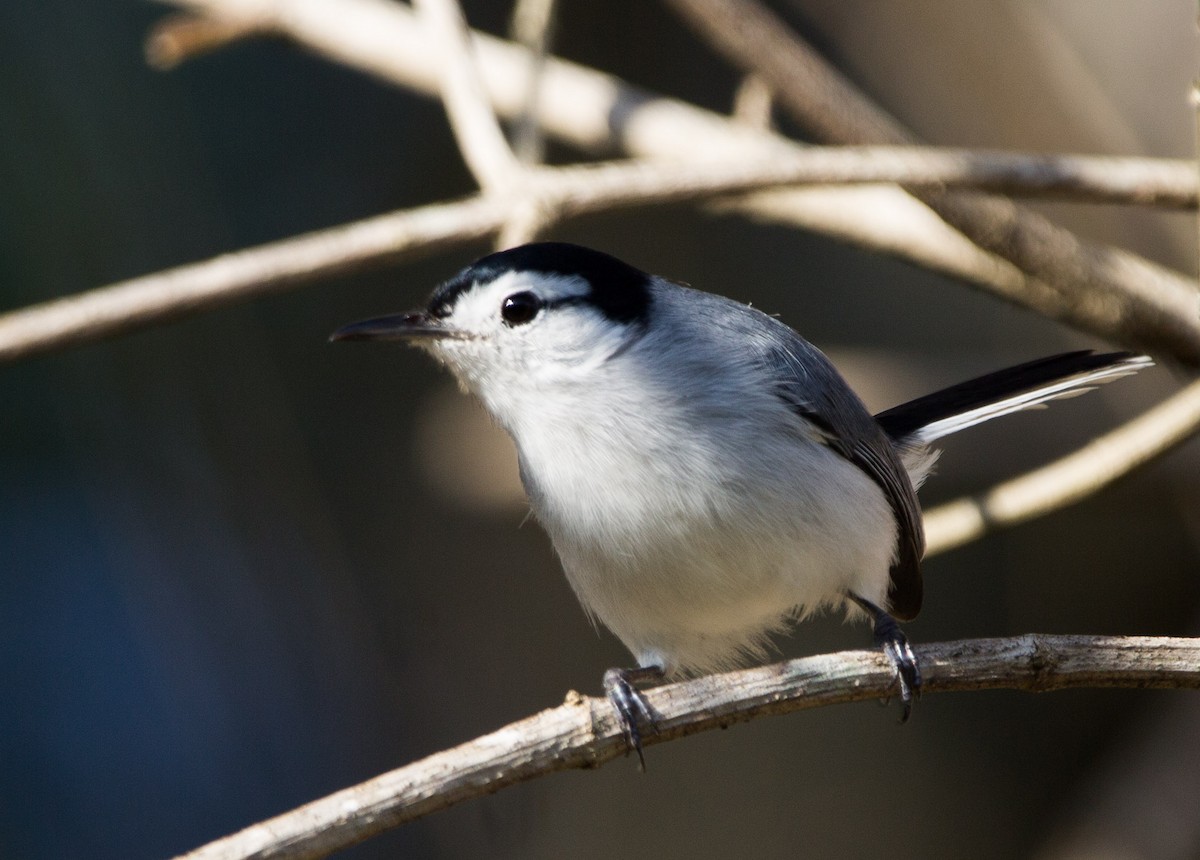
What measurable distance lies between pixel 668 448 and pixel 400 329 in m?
0.48

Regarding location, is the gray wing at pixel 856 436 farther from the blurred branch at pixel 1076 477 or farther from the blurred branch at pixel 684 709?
the blurred branch at pixel 684 709

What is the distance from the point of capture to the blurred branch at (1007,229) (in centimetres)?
232

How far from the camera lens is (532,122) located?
255cm

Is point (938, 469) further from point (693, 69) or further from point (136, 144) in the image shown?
point (136, 144)

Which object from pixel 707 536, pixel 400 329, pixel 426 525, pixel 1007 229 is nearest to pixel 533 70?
pixel 400 329

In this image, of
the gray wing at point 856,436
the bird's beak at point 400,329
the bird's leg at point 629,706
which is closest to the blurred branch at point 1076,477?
the gray wing at point 856,436

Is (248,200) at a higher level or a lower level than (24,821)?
higher

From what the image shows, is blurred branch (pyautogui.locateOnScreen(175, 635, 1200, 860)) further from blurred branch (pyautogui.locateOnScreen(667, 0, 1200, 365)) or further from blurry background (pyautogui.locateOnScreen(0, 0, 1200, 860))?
blurry background (pyautogui.locateOnScreen(0, 0, 1200, 860))

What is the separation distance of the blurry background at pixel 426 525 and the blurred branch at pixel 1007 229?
2.75 feet

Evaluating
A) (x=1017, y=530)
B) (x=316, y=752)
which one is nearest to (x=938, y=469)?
(x=1017, y=530)

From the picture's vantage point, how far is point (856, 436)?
87.0 inches

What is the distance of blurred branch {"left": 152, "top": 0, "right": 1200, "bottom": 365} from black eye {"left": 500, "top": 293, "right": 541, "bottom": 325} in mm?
592

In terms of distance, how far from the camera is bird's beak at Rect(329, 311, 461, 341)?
78.0 inches

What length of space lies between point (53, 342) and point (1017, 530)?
9.26ft
